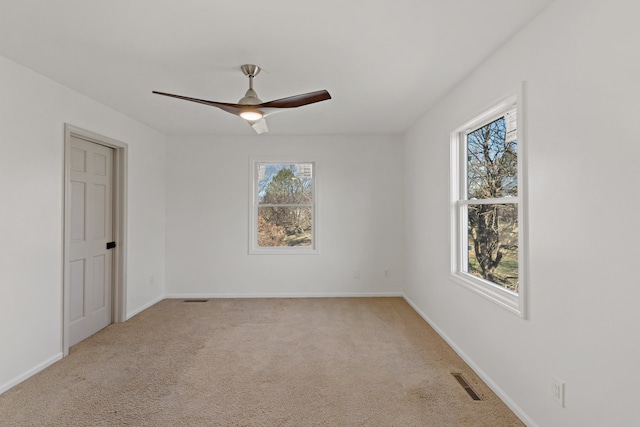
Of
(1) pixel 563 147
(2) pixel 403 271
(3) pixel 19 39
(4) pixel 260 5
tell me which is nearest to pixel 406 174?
(2) pixel 403 271

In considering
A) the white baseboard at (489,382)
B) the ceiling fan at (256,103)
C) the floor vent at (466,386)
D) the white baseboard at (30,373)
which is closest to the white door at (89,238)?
the white baseboard at (30,373)

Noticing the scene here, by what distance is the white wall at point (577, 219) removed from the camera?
1399 millimetres

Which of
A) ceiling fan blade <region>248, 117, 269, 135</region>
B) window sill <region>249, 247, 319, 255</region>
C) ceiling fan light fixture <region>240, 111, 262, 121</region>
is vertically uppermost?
ceiling fan blade <region>248, 117, 269, 135</region>

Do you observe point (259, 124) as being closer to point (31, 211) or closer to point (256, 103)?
point (256, 103)

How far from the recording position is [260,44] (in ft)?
7.43

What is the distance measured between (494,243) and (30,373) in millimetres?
3762

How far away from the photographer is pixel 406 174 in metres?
4.84

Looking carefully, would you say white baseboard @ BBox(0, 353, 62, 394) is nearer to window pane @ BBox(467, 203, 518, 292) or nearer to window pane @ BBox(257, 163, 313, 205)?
window pane @ BBox(257, 163, 313, 205)

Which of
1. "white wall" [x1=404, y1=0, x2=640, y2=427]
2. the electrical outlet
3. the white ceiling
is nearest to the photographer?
"white wall" [x1=404, y1=0, x2=640, y2=427]

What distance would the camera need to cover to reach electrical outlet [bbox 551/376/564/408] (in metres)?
1.75

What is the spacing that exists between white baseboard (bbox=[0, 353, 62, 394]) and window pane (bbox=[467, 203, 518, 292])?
12.0 ft

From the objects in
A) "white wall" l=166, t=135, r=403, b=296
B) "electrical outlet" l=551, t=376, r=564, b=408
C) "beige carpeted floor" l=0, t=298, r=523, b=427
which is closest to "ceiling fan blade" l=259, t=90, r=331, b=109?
"beige carpeted floor" l=0, t=298, r=523, b=427

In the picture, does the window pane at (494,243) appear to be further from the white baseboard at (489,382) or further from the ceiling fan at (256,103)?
the ceiling fan at (256,103)

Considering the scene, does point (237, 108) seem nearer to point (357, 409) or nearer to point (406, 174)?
point (357, 409)
